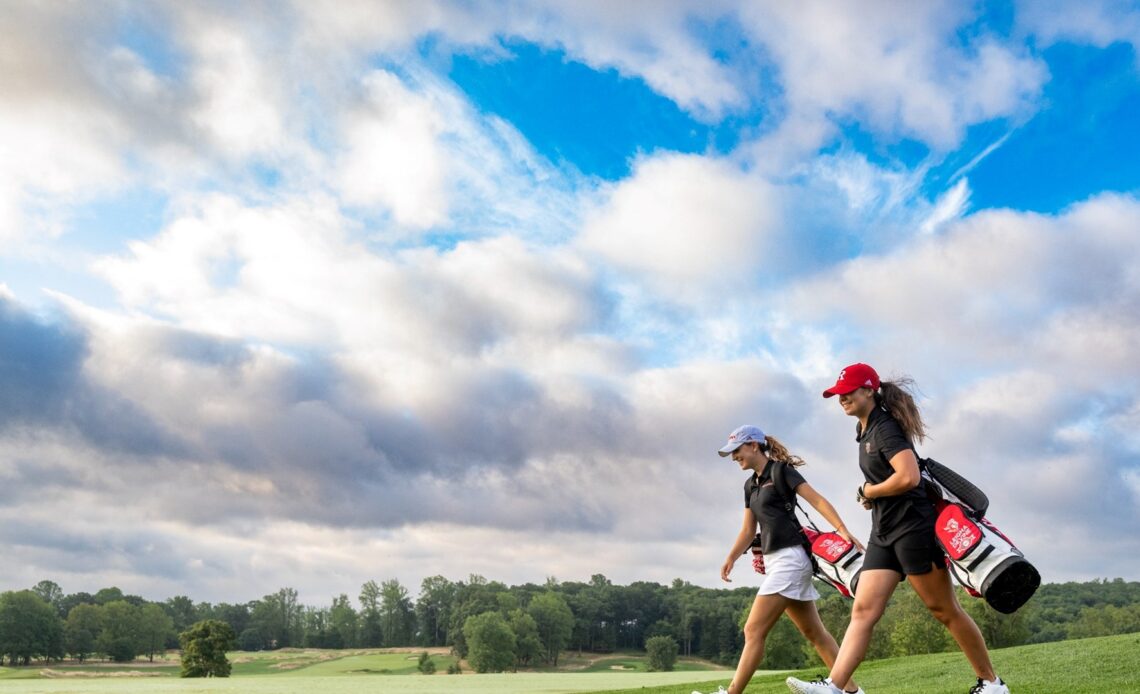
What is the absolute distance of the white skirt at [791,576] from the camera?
357 inches

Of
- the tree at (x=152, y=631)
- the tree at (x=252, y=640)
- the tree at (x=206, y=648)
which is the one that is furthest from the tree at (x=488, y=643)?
the tree at (x=152, y=631)

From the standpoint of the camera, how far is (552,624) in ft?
408

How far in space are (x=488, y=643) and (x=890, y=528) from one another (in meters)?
104

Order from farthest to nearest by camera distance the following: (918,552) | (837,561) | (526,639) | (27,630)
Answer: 1. (526,639)
2. (27,630)
3. (837,561)
4. (918,552)

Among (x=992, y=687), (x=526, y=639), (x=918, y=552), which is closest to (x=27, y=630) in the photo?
(x=526, y=639)

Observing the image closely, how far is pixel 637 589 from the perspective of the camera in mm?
138125

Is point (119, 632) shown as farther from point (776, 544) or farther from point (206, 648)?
point (776, 544)

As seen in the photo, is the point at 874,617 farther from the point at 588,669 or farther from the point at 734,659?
the point at 588,669

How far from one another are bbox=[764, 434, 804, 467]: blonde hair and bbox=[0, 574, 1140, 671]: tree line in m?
71.6

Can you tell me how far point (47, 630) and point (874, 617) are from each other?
122m

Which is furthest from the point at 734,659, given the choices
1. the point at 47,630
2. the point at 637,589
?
the point at 47,630

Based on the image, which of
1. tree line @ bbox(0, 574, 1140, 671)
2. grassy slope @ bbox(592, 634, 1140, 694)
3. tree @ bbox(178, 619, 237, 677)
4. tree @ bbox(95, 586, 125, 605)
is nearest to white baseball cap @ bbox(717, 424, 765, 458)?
grassy slope @ bbox(592, 634, 1140, 694)

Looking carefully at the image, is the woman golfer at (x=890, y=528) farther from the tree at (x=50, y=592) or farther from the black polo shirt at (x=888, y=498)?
the tree at (x=50, y=592)

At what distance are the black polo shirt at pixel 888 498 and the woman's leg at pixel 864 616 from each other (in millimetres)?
309
